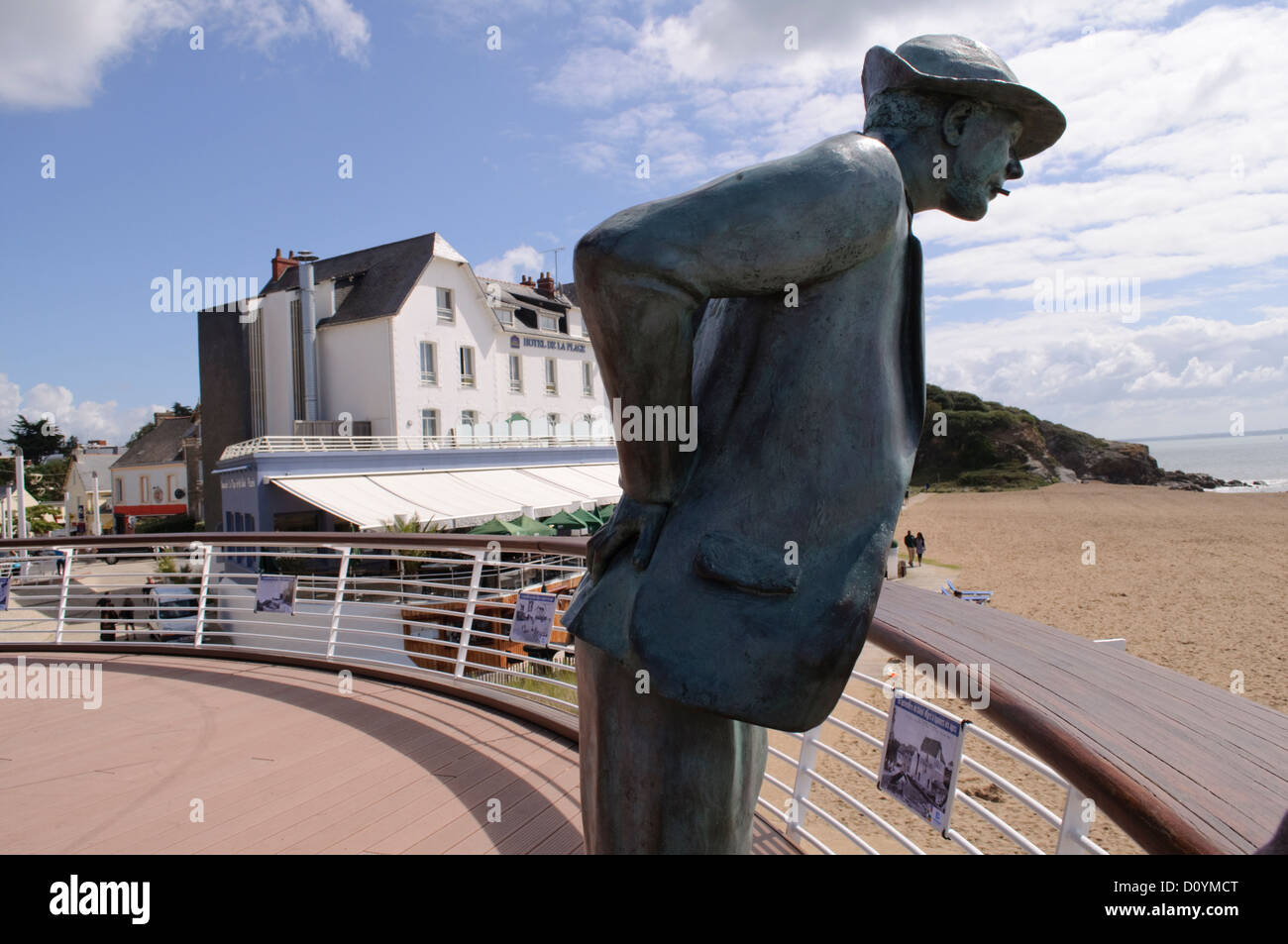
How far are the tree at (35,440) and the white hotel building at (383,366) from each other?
184 ft

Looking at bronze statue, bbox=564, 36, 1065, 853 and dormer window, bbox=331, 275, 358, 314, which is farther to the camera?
dormer window, bbox=331, 275, 358, 314

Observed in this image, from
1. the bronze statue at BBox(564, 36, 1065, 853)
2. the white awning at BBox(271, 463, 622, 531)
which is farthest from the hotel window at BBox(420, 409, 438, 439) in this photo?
the bronze statue at BBox(564, 36, 1065, 853)

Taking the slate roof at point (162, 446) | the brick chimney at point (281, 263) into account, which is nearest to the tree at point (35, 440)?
the slate roof at point (162, 446)

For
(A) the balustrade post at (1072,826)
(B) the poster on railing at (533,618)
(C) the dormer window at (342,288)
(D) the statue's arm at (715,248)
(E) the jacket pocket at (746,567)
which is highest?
(C) the dormer window at (342,288)

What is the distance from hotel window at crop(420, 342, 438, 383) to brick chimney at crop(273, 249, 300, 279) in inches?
268

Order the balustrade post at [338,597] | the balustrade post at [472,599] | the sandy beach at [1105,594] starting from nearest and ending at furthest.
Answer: the balustrade post at [472,599]
the balustrade post at [338,597]
the sandy beach at [1105,594]

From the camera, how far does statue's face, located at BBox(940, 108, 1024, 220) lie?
1.40 meters

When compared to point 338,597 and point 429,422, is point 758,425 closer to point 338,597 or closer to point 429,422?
point 338,597

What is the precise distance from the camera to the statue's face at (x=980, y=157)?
1396mm

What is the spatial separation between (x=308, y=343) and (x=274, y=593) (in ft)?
81.5

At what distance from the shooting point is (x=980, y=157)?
1403 millimetres

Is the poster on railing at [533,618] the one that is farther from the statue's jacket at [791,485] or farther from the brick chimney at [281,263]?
the brick chimney at [281,263]

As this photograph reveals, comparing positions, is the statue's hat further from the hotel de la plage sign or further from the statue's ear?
the hotel de la plage sign

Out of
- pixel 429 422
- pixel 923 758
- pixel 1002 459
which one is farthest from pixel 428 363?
pixel 1002 459
